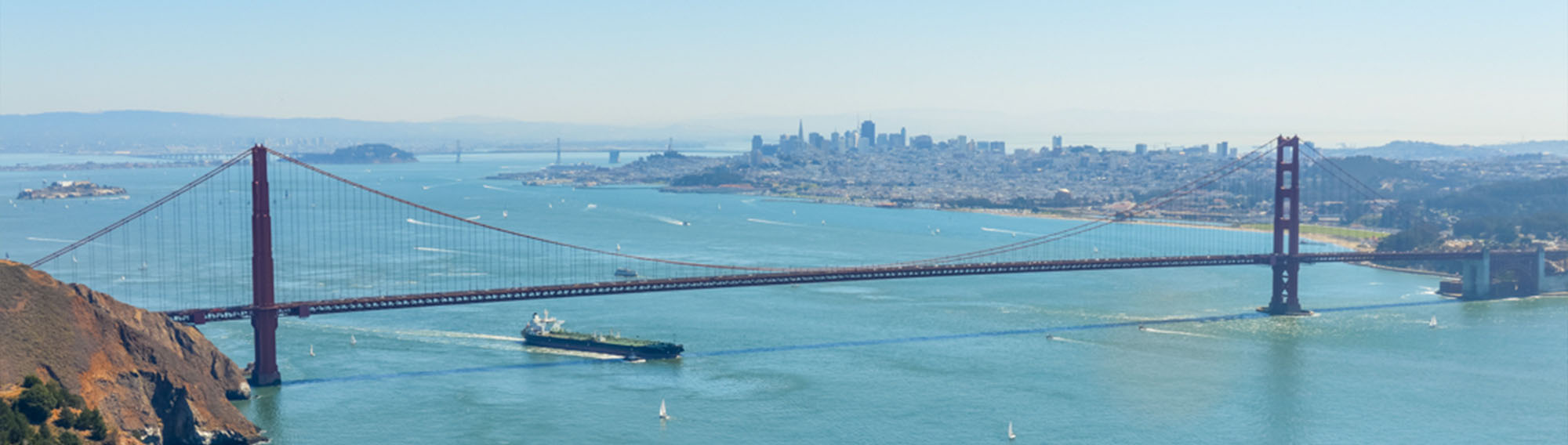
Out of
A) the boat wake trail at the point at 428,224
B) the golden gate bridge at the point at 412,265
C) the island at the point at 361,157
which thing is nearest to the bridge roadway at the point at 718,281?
the golden gate bridge at the point at 412,265

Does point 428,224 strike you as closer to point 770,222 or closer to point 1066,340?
point 770,222

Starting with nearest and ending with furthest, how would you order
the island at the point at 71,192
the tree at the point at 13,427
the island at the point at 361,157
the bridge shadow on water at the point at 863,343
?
the tree at the point at 13,427 → the bridge shadow on water at the point at 863,343 → the island at the point at 71,192 → the island at the point at 361,157

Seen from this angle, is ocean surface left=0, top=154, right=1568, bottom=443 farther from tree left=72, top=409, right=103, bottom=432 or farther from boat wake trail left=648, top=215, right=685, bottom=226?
boat wake trail left=648, top=215, right=685, bottom=226

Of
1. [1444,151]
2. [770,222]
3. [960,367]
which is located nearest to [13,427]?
[960,367]

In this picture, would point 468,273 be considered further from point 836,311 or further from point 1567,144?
point 1567,144

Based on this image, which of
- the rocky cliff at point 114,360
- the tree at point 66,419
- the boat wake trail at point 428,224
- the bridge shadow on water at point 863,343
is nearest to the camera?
the tree at point 66,419

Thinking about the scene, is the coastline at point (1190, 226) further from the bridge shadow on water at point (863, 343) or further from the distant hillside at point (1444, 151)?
the distant hillside at point (1444, 151)
